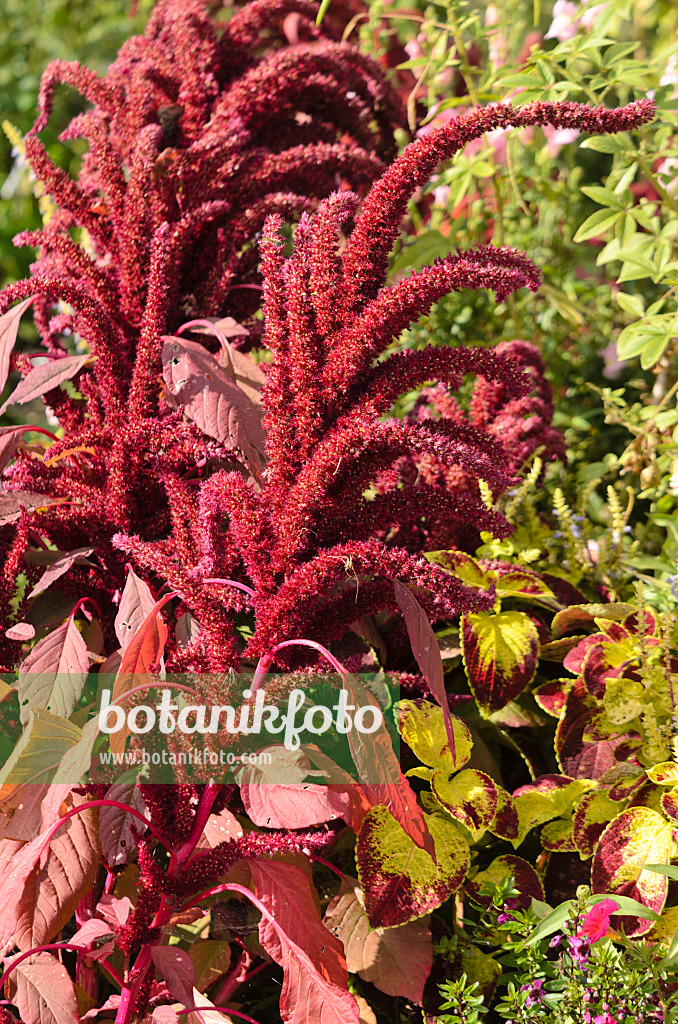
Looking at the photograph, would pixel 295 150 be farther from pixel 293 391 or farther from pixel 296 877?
pixel 296 877

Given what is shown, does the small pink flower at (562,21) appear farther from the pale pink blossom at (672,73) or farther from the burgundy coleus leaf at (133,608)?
the burgundy coleus leaf at (133,608)

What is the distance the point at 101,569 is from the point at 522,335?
96 cm

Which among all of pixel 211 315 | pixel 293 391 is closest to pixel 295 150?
pixel 211 315

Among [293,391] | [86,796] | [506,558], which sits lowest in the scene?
[506,558]

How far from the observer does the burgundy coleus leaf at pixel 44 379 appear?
833mm

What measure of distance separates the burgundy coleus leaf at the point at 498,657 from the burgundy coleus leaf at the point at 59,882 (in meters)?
0.40

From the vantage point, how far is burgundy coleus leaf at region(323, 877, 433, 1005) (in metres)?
0.71

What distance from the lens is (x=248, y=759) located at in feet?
2.17

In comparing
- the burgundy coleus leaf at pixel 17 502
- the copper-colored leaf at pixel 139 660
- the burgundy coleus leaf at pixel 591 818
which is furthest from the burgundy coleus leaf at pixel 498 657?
the burgundy coleus leaf at pixel 17 502

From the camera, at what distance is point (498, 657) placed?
2.82 feet

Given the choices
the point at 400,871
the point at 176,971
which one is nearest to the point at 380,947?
the point at 400,871

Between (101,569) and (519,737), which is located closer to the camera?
(101,569)

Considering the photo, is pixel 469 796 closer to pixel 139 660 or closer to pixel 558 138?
pixel 139 660

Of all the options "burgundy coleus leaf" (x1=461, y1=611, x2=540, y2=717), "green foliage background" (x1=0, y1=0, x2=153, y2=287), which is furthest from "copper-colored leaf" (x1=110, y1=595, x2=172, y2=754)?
"green foliage background" (x1=0, y1=0, x2=153, y2=287)
